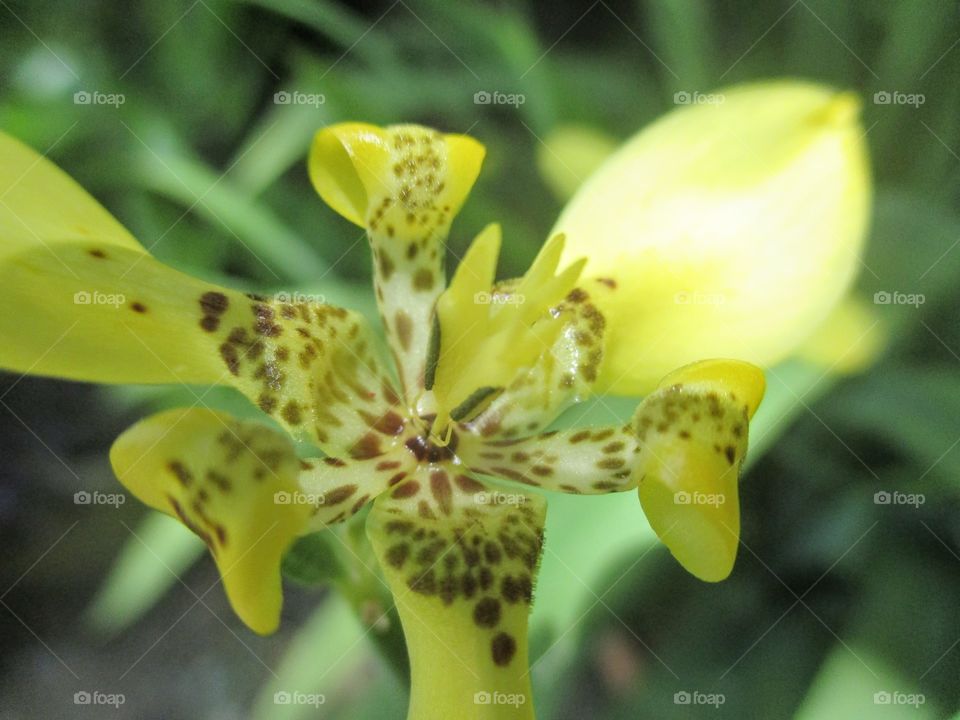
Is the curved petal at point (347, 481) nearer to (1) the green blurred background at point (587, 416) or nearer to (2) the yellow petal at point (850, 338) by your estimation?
(1) the green blurred background at point (587, 416)

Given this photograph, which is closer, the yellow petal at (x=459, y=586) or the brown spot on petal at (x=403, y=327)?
the yellow petal at (x=459, y=586)

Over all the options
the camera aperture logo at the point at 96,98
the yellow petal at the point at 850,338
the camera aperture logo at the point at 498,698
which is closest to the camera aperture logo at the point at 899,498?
the yellow petal at the point at 850,338

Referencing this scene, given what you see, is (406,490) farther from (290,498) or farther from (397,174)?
(397,174)

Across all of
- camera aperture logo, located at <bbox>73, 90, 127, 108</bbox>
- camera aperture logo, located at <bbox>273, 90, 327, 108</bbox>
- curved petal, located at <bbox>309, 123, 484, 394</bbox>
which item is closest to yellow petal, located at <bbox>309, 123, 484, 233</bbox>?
curved petal, located at <bbox>309, 123, 484, 394</bbox>

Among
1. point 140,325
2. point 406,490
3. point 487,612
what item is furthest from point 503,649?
point 140,325

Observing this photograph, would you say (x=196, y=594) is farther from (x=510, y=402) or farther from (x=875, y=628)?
(x=875, y=628)
